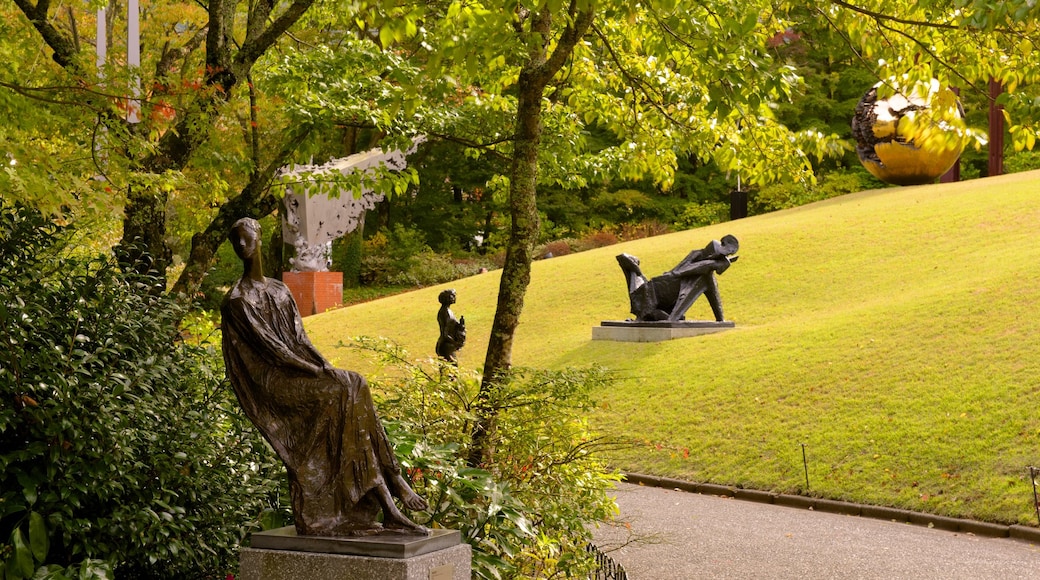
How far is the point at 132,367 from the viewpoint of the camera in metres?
6.76

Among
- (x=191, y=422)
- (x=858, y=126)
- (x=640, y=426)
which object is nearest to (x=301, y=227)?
(x=858, y=126)

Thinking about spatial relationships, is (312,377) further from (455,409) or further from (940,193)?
(940,193)

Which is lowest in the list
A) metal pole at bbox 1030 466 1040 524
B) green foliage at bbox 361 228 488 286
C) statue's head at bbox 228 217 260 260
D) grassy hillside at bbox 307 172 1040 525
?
metal pole at bbox 1030 466 1040 524

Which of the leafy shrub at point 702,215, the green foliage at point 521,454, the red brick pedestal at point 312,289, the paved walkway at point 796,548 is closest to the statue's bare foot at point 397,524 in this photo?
the green foliage at point 521,454

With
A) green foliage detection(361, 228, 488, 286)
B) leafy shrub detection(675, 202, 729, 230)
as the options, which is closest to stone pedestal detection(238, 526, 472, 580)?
green foliage detection(361, 228, 488, 286)

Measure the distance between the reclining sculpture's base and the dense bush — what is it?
15.6m

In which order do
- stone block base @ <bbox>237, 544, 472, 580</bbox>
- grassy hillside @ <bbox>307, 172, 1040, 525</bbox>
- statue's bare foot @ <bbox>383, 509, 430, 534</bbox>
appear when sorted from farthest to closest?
grassy hillside @ <bbox>307, 172, 1040, 525</bbox> → statue's bare foot @ <bbox>383, 509, 430, 534</bbox> → stone block base @ <bbox>237, 544, 472, 580</bbox>

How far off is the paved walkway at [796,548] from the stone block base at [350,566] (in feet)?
12.4

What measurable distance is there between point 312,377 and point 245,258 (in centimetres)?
70

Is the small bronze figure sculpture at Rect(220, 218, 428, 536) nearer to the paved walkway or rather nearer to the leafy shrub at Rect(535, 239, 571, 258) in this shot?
the paved walkway

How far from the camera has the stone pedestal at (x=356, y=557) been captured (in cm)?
505

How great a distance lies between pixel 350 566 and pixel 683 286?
1790 cm

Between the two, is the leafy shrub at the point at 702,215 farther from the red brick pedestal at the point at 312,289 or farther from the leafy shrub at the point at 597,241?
the red brick pedestal at the point at 312,289

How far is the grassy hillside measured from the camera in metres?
13.5
